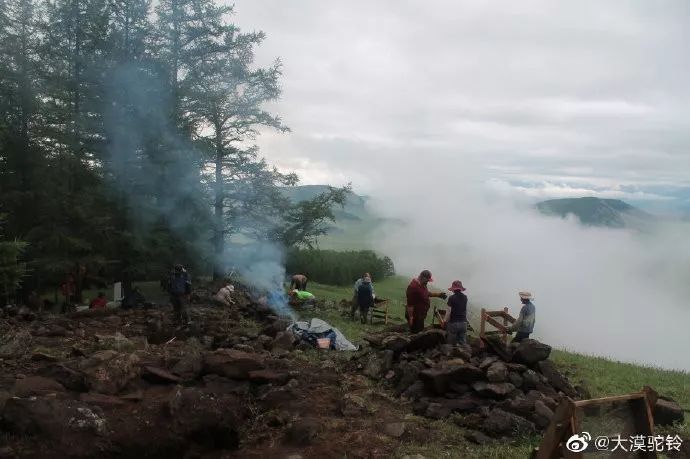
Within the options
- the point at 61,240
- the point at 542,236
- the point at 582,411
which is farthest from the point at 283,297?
the point at 542,236

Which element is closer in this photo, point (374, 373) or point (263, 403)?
point (263, 403)

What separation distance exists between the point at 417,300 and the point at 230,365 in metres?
5.19

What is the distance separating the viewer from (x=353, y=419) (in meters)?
8.80

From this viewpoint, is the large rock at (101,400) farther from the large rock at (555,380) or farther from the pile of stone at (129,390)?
the large rock at (555,380)

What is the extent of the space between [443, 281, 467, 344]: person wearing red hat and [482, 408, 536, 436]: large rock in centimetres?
331

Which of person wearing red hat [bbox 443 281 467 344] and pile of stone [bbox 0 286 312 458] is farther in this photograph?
person wearing red hat [bbox 443 281 467 344]

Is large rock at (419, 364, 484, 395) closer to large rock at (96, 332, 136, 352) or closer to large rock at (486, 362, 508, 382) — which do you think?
large rock at (486, 362, 508, 382)

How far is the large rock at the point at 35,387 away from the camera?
889 centimetres

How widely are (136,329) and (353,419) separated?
8.55 meters

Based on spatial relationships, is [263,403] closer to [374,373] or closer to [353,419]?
[353,419]

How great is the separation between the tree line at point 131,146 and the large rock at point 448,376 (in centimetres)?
1392

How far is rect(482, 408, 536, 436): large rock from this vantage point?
8.27 meters

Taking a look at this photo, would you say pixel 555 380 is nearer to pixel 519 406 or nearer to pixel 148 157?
pixel 519 406

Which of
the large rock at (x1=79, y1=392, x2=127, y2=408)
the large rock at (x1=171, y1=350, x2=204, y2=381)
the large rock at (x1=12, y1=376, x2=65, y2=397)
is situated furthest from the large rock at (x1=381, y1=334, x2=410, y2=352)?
the large rock at (x1=12, y1=376, x2=65, y2=397)
